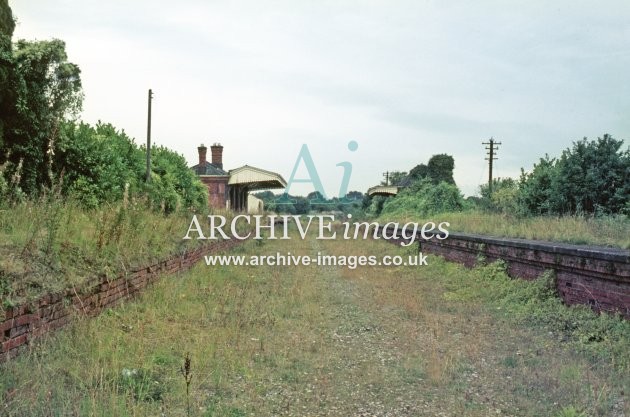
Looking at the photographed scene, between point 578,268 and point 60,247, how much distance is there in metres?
6.19

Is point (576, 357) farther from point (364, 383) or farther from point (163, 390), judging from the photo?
point (163, 390)

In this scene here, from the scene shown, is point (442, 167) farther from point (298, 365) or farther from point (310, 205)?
point (298, 365)

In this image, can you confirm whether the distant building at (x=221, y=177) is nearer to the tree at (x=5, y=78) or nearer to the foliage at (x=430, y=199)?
the foliage at (x=430, y=199)

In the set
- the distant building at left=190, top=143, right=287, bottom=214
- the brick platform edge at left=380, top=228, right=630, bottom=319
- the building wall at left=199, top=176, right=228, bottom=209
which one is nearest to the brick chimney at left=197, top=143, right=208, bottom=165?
the distant building at left=190, top=143, right=287, bottom=214

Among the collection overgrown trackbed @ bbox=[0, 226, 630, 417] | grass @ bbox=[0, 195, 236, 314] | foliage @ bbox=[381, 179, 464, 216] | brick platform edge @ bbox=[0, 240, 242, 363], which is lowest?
overgrown trackbed @ bbox=[0, 226, 630, 417]

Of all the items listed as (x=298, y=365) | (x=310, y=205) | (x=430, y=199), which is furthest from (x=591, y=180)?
(x=310, y=205)

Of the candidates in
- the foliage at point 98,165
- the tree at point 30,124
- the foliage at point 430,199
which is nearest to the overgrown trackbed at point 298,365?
the foliage at point 98,165

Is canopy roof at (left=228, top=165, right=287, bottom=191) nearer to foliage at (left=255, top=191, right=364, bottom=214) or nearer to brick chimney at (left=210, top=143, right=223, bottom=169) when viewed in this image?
brick chimney at (left=210, top=143, right=223, bottom=169)

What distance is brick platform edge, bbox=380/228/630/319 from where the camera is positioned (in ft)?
19.2

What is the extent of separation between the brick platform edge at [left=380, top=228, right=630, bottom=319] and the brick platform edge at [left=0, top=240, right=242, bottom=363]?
5.65m

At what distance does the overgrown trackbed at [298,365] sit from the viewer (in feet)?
12.4

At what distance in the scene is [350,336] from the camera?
6211mm

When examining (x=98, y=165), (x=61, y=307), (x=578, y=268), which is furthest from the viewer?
(x=98, y=165)

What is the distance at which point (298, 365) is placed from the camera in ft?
16.2
